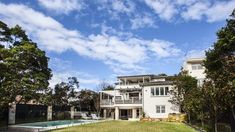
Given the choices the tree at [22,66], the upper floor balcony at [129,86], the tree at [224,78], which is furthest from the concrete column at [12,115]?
the upper floor balcony at [129,86]

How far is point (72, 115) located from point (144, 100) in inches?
473

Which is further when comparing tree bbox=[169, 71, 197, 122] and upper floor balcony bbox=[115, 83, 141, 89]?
upper floor balcony bbox=[115, 83, 141, 89]

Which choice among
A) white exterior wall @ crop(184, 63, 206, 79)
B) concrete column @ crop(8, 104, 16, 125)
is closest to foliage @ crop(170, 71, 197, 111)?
white exterior wall @ crop(184, 63, 206, 79)

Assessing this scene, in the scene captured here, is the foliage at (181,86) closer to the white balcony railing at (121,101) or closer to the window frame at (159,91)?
the window frame at (159,91)

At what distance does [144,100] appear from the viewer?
5531 centimetres

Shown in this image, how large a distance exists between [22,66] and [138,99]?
25.6 metres

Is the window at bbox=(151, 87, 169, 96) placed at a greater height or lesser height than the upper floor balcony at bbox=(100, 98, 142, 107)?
greater

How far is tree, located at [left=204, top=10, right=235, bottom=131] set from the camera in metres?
25.5

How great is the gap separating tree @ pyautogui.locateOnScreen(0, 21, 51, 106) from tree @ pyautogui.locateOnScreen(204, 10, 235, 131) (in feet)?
61.9

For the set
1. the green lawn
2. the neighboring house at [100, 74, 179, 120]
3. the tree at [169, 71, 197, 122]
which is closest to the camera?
the green lawn

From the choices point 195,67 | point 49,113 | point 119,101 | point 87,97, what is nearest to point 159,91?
point 195,67

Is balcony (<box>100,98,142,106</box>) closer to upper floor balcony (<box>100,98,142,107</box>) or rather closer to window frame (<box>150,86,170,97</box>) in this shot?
upper floor balcony (<box>100,98,142,107</box>)

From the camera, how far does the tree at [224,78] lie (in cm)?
2547

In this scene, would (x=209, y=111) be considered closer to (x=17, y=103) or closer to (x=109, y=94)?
(x=17, y=103)
